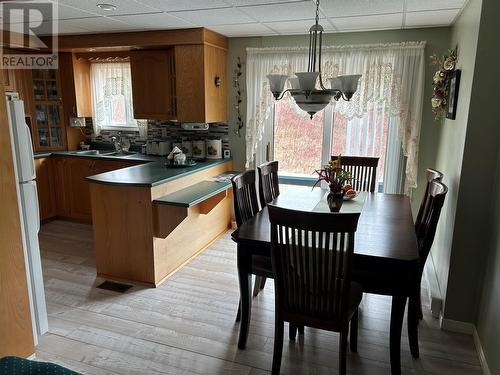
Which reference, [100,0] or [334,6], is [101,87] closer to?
[100,0]

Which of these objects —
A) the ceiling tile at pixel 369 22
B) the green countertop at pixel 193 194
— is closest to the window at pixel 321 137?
the ceiling tile at pixel 369 22

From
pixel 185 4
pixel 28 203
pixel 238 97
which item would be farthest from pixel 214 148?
pixel 28 203

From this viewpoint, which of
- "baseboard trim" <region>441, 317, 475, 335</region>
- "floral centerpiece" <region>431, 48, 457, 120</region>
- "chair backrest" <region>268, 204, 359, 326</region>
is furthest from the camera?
"floral centerpiece" <region>431, 48, 457, 120</region>

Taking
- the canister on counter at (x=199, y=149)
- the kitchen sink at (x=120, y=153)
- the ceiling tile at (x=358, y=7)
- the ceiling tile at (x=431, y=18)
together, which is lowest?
the kitchen sink at (x=120, y=153)

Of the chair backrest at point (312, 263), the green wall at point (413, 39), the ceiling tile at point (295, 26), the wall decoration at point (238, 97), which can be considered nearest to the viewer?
the chair backrest at point (312, 263)

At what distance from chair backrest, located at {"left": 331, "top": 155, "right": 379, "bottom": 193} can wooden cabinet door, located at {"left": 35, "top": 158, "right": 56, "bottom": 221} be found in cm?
360

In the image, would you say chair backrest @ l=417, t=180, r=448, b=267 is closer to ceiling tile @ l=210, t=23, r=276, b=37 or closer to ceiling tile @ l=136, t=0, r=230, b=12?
ceiling tile @ l=136, t=0, r=230, b=12

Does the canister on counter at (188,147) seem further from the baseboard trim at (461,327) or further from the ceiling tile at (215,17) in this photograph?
the baseboard trim at (461,327)

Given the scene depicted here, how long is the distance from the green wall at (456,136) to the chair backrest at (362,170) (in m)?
0.61

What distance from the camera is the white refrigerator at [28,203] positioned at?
2.20 meters

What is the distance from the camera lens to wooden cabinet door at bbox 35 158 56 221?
454cm

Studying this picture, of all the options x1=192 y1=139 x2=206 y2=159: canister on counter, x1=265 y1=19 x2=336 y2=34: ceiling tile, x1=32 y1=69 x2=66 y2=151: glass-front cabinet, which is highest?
x1=265 y1=19 x2=336 y2=34: ceiling tile

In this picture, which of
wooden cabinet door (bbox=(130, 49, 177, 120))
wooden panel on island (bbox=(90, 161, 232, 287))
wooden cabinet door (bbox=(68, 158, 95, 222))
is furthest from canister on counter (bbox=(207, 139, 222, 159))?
wooden cabinet door (bbox=(68, 158, 95, 222))

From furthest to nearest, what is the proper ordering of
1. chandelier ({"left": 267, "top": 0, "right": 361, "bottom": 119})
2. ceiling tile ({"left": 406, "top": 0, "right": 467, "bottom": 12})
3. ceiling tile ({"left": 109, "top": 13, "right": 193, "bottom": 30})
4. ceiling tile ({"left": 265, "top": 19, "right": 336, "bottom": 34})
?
ceiling tile ({"left": 265, "top": 19, "right": 336, "bottom": 34}), ceiling tile ({"left": 109, "top": 13, "right": 193, "bottom": 30}), ceiling tile ({"left": 406, "top": 0, "right": 467, "bottom": 12}), chandelier ({"left": 267, "top": 0, "right": 361, "bottom": 119})
